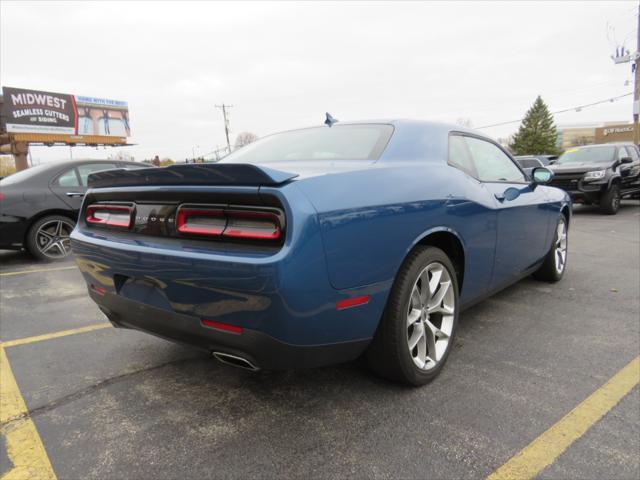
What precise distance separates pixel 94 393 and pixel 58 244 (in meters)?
4.43

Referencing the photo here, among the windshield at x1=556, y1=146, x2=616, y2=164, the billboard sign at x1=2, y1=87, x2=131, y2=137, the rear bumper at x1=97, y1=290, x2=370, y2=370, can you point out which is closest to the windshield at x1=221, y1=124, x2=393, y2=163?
the rear bumper at x1=97, y1=290, x2=370, y2=370

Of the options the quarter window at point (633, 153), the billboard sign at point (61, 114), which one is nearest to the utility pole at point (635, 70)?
the quarter window at point (633, 153)

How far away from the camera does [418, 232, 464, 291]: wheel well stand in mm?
2371

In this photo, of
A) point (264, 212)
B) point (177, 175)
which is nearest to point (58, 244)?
point (177, 175)

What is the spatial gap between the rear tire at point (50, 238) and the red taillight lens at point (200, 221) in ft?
16.0

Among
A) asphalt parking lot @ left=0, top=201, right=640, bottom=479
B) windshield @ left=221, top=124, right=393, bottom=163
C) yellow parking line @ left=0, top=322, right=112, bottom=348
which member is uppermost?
windshield @ left=221, top=124, right=393, bottom=163

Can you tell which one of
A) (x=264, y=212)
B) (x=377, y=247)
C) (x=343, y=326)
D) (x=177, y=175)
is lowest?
(x=343, y=326)

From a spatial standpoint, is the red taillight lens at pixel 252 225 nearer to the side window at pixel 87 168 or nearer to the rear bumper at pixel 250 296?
the rear bumper at pixel 250 296

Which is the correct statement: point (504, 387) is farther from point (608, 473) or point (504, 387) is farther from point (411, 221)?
point (411, 221)

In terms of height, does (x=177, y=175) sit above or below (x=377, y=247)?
above

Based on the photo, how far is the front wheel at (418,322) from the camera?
2080 mm

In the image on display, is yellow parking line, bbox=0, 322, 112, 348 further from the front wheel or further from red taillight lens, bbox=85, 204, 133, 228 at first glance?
the front wheel

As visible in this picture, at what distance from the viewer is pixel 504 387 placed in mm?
2303

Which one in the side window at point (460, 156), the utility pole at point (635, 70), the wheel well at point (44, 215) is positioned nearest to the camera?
the side window at point (460, 156)
